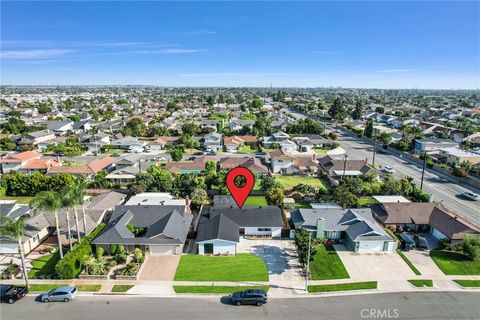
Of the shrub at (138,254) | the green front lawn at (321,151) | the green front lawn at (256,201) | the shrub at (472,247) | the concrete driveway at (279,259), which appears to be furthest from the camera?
the green front lawn at (321,151)

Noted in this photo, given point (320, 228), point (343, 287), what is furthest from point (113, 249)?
point (343, 287)

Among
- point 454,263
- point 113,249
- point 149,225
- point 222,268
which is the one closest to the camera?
point 222,268

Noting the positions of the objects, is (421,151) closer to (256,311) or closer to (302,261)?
(302,261)

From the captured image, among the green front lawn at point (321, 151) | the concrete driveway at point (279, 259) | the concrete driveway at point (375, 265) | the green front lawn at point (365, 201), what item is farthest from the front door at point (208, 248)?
the green front lawn at point (321, 151)

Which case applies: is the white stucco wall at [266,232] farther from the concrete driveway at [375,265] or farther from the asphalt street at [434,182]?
the asphalt street at [434,182]

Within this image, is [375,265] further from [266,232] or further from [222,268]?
[222,268]

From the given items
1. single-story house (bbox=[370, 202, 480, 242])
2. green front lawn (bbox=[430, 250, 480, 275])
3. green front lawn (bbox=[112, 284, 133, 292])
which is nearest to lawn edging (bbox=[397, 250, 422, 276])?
green front lawn (bbox=[430, 250, 480, 275])
